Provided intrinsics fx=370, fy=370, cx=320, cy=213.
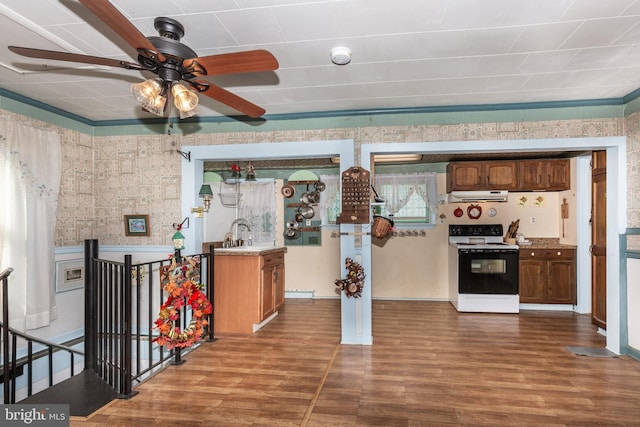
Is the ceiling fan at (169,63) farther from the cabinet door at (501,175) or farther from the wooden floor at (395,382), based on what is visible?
the cabinet door at (501,175)

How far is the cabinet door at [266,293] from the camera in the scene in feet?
13.9

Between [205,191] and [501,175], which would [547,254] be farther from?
[205,191]

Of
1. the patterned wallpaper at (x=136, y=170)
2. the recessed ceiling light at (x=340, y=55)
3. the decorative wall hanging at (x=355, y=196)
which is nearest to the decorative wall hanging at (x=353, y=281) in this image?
the decorative wall hanging at (x=355, y=196)

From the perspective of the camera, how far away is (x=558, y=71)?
2.89 metres

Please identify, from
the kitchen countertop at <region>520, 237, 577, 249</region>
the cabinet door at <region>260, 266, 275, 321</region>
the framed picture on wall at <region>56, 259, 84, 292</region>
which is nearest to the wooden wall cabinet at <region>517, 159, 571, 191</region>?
the kitchen countertop at <region>520, 237, 577, 249</region>

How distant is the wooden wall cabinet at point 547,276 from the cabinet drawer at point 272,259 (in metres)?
3.39

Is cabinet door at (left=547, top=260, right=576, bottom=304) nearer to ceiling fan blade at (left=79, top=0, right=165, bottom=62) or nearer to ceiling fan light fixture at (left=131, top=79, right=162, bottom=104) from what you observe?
ceiling fan light fixture at (left=131, top=79, right=162, bottom=104)

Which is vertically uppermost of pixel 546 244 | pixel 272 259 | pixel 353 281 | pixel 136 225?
pixel 136 225

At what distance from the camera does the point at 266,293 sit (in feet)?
14.5

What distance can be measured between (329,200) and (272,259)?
6.08 ft

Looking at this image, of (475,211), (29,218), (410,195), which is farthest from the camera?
(410,195)

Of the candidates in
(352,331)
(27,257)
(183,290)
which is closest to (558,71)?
(352,331)

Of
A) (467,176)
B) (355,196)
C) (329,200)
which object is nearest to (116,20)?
(355,196)

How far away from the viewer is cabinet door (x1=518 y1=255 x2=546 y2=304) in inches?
205
